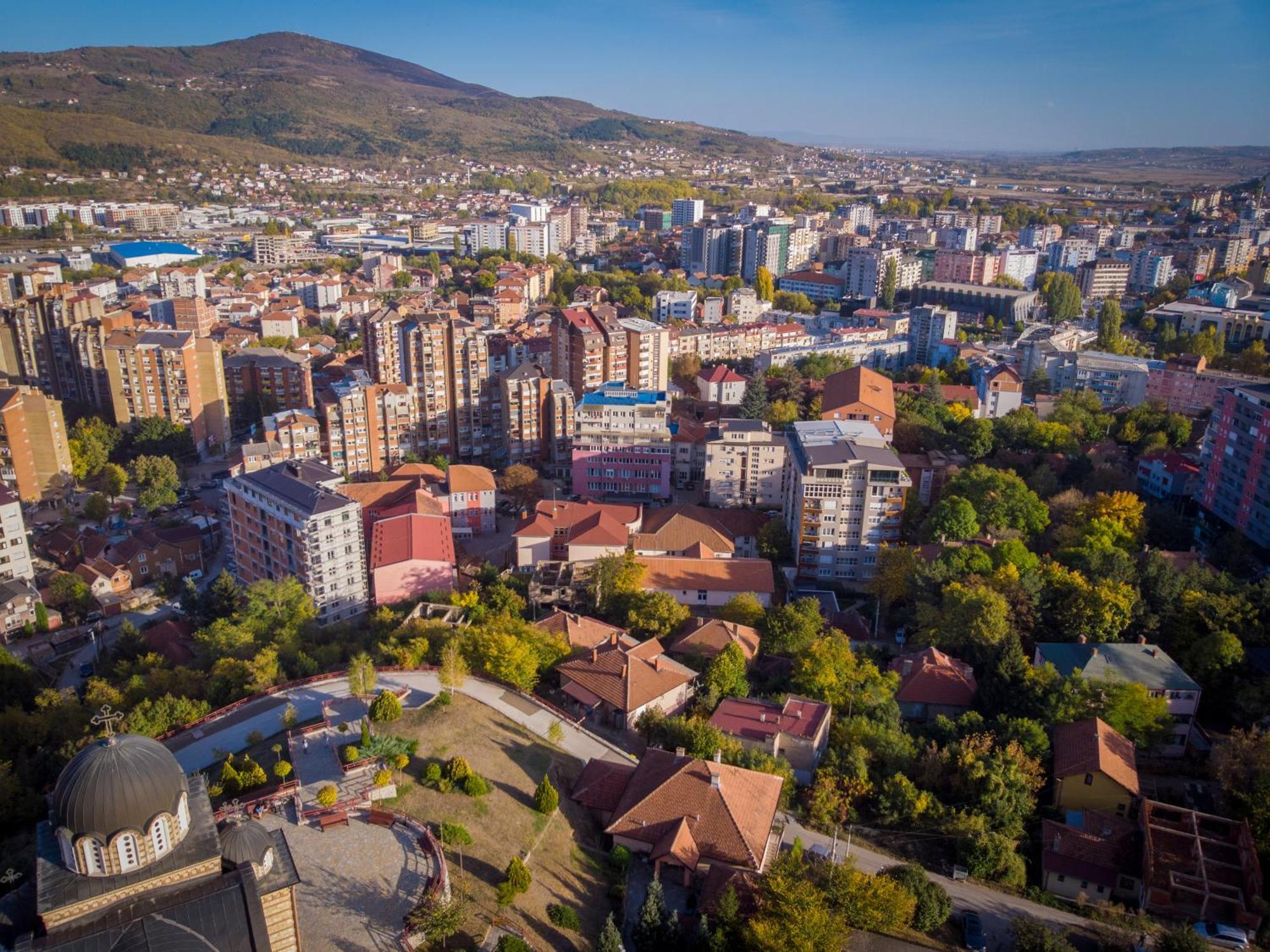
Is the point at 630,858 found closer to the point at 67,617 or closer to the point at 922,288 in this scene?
the point at 67,617

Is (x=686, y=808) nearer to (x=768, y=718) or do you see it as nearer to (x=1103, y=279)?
(x=768, y=718)

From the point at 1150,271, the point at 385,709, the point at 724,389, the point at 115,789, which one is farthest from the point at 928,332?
the point at 115,789

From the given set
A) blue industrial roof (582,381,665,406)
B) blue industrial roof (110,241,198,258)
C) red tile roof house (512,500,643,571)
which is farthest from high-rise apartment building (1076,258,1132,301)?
blue industrial roof (110,241,198,258)

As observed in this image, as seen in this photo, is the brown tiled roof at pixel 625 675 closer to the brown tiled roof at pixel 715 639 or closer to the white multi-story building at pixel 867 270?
the brown tiled roof at pixel 715 639

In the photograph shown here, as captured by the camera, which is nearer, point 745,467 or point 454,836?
point 454,836

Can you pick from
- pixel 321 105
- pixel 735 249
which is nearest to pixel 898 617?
pixel 735 249

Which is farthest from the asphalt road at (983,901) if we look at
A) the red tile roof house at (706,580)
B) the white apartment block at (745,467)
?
the white apartment block at (745,467)
